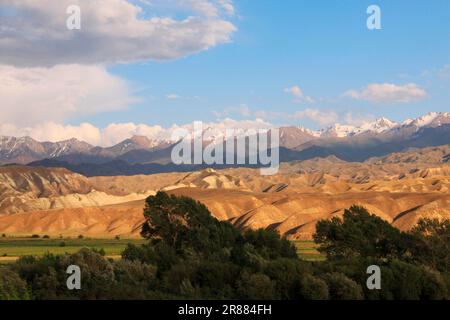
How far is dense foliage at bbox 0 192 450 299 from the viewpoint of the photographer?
39.7m

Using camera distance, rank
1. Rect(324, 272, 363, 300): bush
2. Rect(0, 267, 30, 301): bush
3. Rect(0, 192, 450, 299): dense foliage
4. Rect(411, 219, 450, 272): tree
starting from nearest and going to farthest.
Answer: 1. Rect(0, 267, 30, 301): bush
2. Rect(0, 192, 450, 299): dense foliage
3. Rect(324, 272, 363, 300): bush
4. Rect(411, 219, 450, 272): tree

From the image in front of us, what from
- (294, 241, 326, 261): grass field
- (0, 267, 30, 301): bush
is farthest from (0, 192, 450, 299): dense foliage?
(294, 241, 326, 261): grass field

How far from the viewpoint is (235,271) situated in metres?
44.4

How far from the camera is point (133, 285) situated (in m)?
41.2

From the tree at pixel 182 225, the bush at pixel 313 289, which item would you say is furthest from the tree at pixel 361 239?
the bush at pixel 313 289

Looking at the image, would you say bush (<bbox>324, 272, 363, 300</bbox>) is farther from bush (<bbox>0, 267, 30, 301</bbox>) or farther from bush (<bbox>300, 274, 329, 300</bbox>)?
bush (<bbox>0, 267, 30, 301</bbox>)

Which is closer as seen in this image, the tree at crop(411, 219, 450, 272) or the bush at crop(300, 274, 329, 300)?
the bush at crop(300, 274, 329, 300)

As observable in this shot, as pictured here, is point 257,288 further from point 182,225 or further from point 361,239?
point 182,225

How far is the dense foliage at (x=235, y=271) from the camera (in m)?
39.7

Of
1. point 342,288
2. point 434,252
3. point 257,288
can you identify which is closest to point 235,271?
point 257,288

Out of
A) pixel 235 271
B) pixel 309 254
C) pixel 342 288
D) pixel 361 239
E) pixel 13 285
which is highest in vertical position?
pixel 361 239

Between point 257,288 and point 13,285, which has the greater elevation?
point 13,285

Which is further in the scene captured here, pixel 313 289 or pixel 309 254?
pixel 309 254
